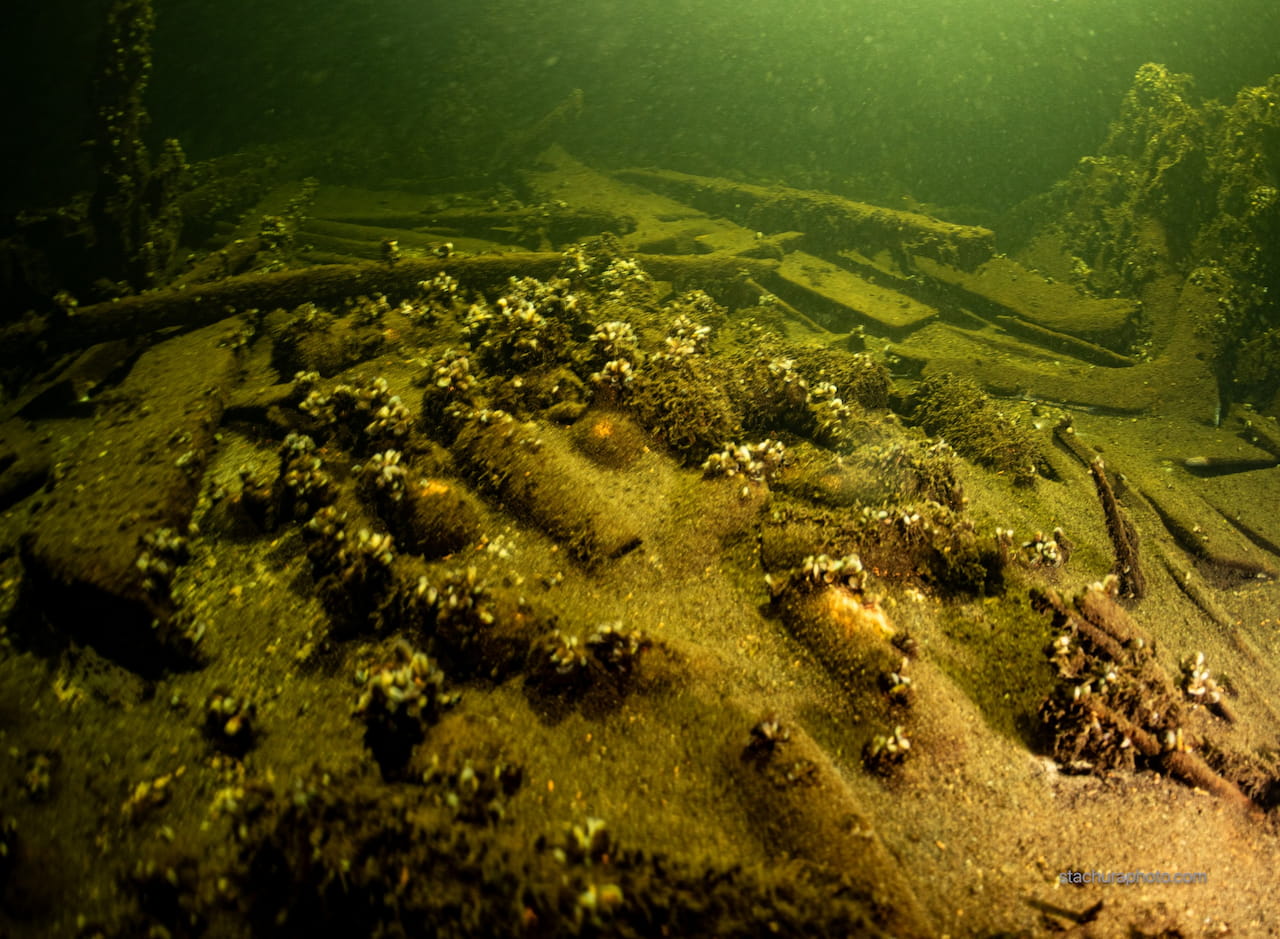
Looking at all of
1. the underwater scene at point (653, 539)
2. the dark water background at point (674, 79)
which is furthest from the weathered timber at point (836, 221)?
the dark water background at point (674, 79)

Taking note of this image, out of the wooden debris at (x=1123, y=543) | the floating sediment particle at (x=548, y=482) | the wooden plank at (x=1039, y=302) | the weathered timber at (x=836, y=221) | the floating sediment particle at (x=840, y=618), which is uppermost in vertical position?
the weathered timber at (x=836, y=221)

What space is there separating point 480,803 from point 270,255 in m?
10.4

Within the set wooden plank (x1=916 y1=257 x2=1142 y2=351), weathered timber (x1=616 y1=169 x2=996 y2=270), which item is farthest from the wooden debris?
weathered timber (x1=616 y1=169 x2=996 y2=270)

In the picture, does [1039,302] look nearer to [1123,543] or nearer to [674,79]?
[1123,543]

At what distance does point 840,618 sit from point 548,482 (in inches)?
105

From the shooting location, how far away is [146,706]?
3838mm

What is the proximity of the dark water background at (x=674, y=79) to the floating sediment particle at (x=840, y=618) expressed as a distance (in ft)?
46.0

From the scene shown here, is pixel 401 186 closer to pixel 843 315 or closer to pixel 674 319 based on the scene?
pixel 674 319

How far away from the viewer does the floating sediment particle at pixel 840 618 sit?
3627 millimetres

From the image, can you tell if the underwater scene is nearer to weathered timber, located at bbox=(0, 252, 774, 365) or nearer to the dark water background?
weathered timber, located at bbox=(0, 252, 774, 365)

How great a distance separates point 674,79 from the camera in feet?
58.4

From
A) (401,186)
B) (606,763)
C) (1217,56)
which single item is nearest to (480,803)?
(606,763)

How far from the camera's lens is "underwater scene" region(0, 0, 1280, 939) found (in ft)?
9.18

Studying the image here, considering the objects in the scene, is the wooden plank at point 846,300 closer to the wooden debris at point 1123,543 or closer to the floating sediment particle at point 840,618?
the wooden debris at point 1123,543
